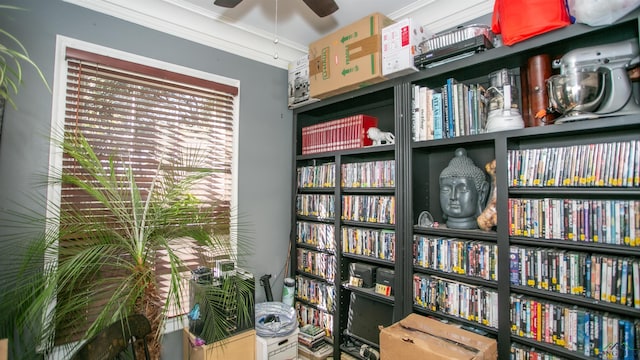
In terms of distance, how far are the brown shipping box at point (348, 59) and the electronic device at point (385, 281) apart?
1257 mm

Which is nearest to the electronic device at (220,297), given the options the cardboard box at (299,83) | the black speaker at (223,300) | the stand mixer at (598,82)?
the black speaker at (223,300)

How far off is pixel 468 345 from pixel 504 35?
4.96ft

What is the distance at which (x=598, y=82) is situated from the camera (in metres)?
1.32

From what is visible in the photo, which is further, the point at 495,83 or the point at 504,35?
the point at 495,83

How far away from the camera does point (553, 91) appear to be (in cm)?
144

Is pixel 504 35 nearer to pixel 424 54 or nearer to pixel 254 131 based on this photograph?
pixel 424 54

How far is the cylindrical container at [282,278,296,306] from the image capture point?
2.59 metres

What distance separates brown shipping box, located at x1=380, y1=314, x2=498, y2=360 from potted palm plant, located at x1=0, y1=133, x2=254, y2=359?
87 centimetres

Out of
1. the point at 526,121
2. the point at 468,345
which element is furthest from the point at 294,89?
the point at 468,345

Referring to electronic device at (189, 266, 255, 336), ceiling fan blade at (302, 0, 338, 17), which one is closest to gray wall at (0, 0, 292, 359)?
electronic device at (189, 266, 255, 336)

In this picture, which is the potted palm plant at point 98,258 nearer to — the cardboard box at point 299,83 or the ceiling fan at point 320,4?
the ceiling fan at point 320,4

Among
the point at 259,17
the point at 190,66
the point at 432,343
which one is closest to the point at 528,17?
the point at 432,343

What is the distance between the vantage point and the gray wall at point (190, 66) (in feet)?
5.54

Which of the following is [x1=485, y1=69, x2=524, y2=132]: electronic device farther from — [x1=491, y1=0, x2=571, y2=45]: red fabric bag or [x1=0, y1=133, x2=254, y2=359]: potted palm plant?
[x1=0, y1=133, x2=254, y2=359]: potted palm plant
